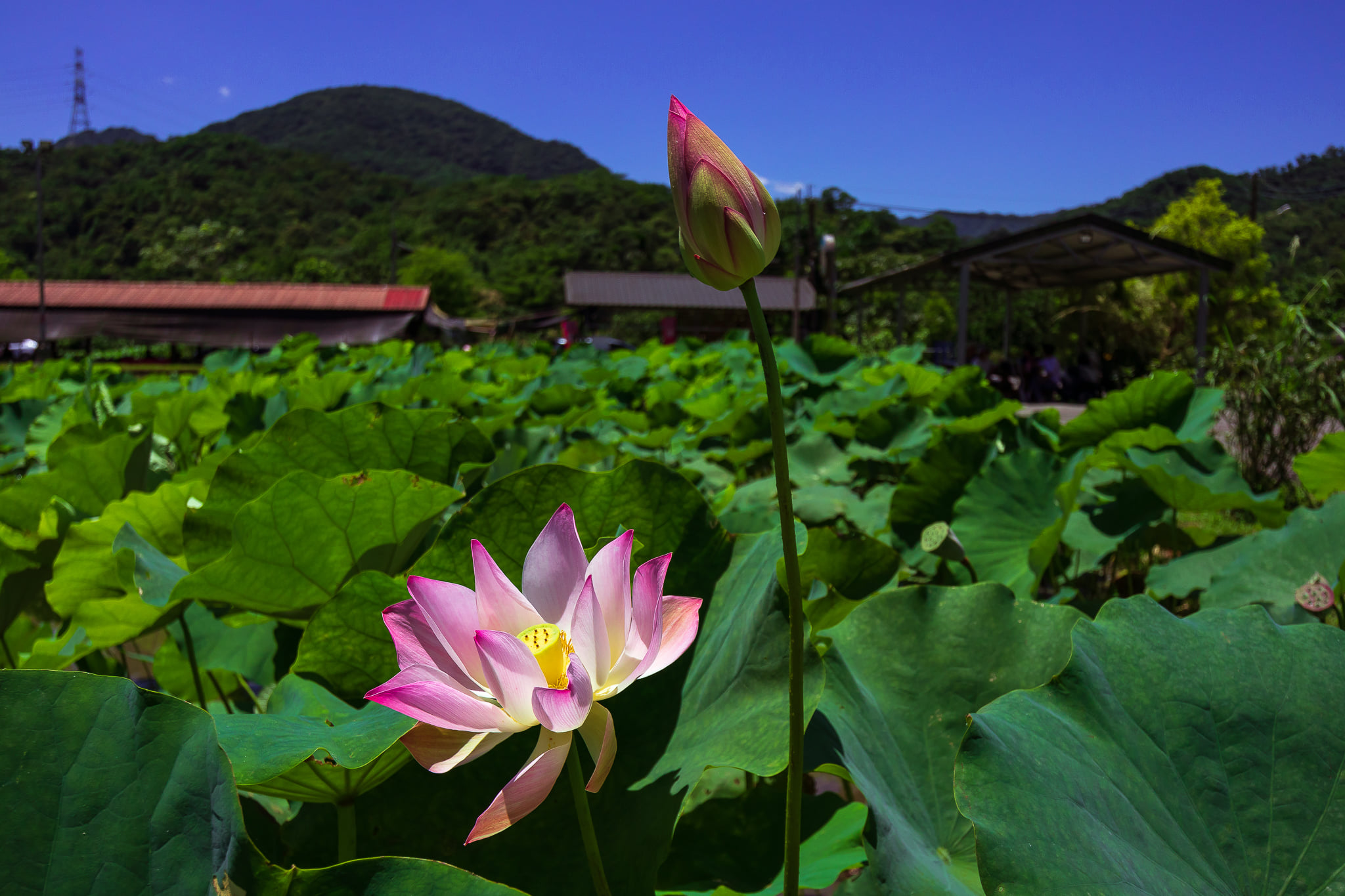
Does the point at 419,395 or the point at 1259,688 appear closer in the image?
the point at 1259,688

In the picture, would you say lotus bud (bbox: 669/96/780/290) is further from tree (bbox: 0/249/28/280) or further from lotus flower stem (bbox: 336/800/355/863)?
tree (bbox: 0/249/28/280)

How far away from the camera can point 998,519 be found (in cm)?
151

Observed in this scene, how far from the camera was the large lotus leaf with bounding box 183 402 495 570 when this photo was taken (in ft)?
2.56

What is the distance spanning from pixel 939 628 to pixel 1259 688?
0.75 feet

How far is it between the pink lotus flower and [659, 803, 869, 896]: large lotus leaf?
0.81 feet

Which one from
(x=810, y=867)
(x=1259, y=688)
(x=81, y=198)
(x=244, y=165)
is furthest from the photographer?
(x=244, y=165)

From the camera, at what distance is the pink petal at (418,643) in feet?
1.18

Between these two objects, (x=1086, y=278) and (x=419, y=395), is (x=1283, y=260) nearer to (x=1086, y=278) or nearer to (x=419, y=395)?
(x=1086, y=278)

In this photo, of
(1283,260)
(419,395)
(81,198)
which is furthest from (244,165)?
(419,395)

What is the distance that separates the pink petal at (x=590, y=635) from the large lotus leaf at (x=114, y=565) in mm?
512

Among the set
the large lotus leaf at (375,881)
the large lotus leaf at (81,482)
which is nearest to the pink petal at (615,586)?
the large lotus leaf at (375,881)

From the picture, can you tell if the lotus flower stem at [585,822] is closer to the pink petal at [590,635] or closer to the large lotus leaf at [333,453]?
the pink petal at [590,635]

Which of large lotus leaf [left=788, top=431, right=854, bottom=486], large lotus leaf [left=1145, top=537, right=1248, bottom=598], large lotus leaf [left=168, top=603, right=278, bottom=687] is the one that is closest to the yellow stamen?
large lotus leaf [left=168, top=603, right=278, bottom=687]

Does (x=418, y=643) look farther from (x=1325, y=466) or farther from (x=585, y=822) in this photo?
(x=1325, y=466)
